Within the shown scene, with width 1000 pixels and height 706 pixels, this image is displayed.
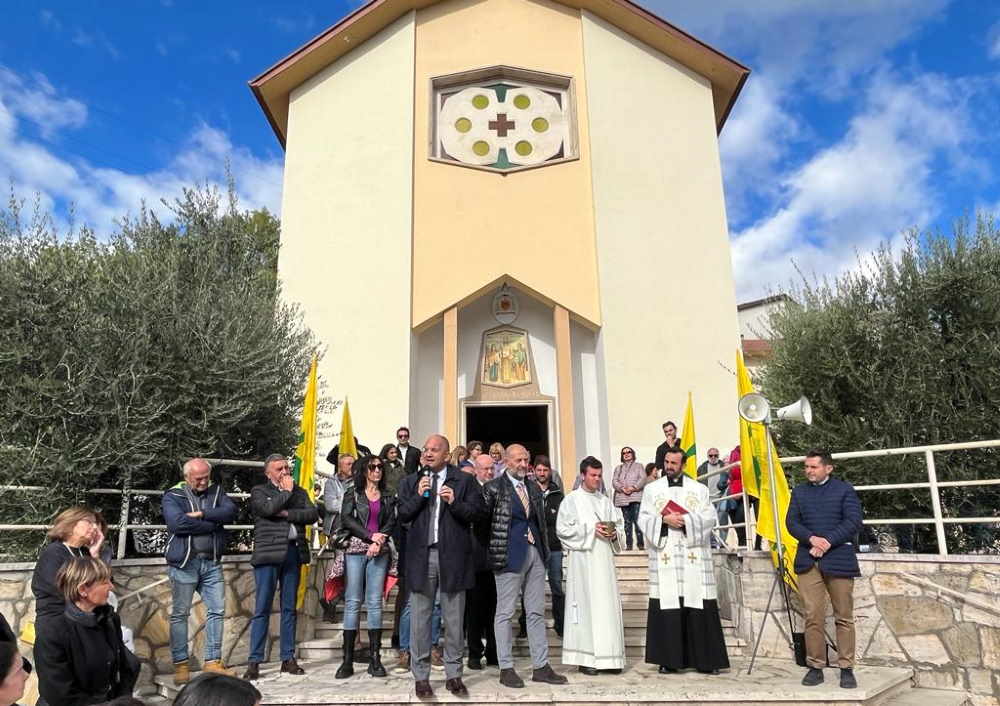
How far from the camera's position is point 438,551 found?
5.19 metres

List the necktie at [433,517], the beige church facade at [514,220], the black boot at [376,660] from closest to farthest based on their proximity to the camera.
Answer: the necktie at [433,517]
the black boot at [376,660]
the beige church facade at [514,220]

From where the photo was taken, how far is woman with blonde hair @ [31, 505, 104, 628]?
359 centimetres

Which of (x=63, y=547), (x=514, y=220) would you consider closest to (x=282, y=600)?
(x=63, y=547)

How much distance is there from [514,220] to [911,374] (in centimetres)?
691

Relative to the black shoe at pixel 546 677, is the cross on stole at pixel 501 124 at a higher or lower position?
higher

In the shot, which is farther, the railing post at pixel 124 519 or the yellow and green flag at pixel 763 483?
the yellow and green flag at pixel 763 483

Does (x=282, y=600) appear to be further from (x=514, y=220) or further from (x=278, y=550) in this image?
(x=514, y=220)

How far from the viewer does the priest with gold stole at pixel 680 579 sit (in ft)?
19.4

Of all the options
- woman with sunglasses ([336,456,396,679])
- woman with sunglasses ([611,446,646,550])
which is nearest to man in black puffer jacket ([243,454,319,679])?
woman with sunglasses ([336,456,396,679])

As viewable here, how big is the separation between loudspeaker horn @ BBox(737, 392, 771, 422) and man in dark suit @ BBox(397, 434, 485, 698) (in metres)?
2.78

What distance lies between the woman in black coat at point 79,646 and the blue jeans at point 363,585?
2.79 meters

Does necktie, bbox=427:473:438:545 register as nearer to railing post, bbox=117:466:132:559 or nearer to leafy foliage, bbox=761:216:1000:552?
railing post, bbox=117:466:132:559

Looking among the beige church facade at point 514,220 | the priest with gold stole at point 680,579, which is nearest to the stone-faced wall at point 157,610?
the priest with gold stole at point 680,579

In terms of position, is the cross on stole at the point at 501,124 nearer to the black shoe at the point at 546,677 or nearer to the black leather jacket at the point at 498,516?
the black leather jacket at the point at 498,516
